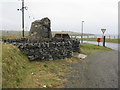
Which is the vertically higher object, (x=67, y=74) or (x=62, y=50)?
(x=62, y=50)

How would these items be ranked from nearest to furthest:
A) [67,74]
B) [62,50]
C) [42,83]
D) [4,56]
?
1. [42,83]
2. [4,56]
3. [67,74]
4. [62,50]

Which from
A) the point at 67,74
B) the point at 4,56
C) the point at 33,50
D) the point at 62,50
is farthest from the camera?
the point at 62,50

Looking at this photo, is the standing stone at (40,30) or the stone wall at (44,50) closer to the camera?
the stone wall at (44,50)

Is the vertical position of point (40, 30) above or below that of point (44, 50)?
above

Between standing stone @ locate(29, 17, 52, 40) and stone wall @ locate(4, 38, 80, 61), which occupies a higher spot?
standing stone @ locate(29, 17, 52, 40)

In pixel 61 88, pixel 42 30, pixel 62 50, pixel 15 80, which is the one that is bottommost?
pixel 61 88

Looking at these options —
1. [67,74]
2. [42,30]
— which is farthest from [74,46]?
[67,74]

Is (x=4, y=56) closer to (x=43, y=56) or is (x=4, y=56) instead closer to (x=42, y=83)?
(x=42, y=83)

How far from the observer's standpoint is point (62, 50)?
1354 centimetres

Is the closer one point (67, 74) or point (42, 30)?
point (67, 74)

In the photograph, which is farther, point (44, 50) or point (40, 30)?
point (40, 30)

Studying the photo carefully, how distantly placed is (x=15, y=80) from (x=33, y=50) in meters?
4.97

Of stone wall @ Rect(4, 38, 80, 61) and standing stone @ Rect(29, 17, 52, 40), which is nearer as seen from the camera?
stone wall @ Rect(4, 38, 80, 61)

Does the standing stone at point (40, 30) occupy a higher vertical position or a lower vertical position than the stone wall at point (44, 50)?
higher
